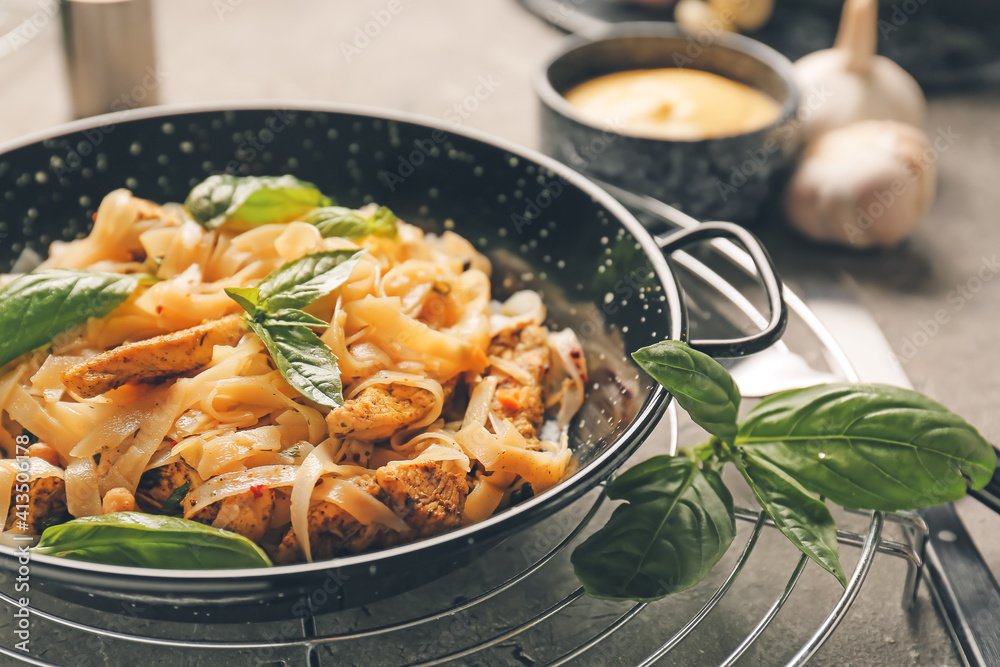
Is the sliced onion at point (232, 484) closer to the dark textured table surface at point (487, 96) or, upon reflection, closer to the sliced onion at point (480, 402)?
the sliced onion at point (480, 402)

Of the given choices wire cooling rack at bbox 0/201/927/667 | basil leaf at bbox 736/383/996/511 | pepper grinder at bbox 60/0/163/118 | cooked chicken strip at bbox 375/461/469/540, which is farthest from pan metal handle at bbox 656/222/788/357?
pepper grinder at bbox 60/0/163/118

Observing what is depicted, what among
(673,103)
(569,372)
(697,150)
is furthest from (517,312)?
(673,103)

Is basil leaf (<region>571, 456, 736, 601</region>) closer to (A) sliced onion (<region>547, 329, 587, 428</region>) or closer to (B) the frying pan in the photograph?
(B) the frying pan

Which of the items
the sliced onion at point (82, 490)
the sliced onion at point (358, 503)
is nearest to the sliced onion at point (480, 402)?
the sliced onion at point (358, 503)

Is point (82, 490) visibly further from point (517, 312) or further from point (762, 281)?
point (762, 281)

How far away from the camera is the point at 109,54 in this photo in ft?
11.4

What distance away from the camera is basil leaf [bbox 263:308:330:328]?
1784mm

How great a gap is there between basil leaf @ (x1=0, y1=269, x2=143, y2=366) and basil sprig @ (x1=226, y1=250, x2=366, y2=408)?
0.30m

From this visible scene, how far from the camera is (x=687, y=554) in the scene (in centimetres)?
161

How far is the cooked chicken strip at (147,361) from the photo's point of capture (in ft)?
5.66

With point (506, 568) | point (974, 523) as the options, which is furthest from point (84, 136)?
point (974, 523)

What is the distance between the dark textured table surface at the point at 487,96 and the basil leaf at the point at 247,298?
2.94 ft

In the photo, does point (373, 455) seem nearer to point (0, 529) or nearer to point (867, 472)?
point (0, 529)

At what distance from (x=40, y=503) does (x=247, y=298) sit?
0.58 meters
